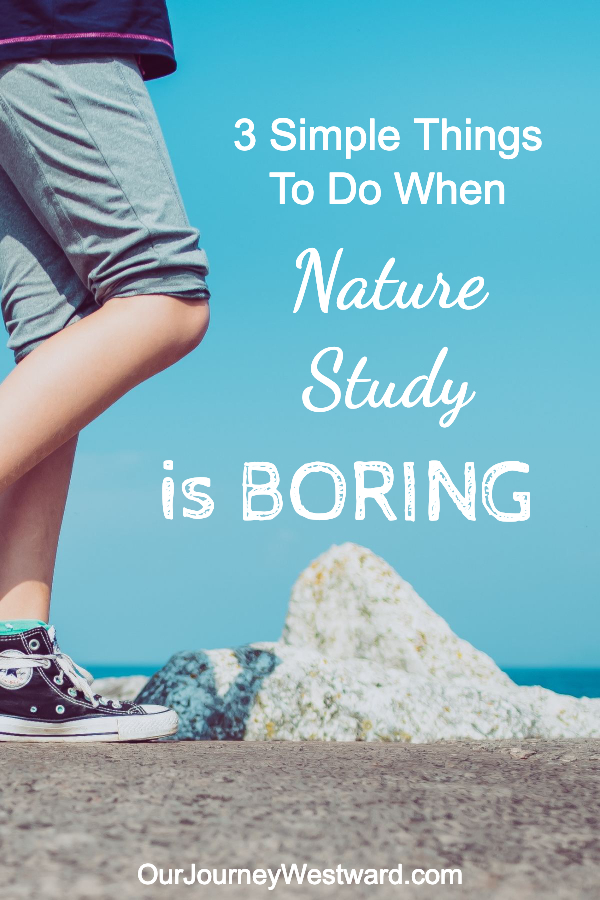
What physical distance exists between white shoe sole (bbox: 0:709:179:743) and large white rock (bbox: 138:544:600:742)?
117cm

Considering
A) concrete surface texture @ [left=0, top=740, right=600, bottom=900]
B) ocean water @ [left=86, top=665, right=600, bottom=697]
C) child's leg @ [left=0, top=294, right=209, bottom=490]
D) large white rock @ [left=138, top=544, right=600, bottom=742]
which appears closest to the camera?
concrete surface texture @ [left=0, top=740, right=600, bottom=900]

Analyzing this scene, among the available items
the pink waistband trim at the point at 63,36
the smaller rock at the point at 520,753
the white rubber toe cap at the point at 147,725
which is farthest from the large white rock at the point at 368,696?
the pink waistband trim at the point at 63,36

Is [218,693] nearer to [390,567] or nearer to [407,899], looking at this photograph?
[390,567]

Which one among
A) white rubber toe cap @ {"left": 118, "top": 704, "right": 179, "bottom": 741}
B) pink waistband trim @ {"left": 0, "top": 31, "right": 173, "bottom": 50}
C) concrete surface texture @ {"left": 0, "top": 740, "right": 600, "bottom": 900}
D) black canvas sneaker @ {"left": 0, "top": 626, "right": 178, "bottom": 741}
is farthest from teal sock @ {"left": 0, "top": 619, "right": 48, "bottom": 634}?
pink waistband trim @ {"left": 0, "top": 31, "right": 173, "bottom": 50}

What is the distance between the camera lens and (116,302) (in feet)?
6.05

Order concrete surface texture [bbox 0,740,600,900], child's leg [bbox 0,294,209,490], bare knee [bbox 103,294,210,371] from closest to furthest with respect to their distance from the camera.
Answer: concrete surface texture [bbox 0,740,600,900] < child's leg [bbox 0,294,209,490] < bare knee [bbox 103,294,210,371]

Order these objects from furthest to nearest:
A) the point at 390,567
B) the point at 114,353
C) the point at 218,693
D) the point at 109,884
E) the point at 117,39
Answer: the point at 390,567 < the point at 218,693 < the point at 117,39 < the point at 114,353 < the point at 109,884

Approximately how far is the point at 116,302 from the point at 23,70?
0.54m

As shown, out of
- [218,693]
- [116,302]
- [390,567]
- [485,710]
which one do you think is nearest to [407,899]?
[116,302]

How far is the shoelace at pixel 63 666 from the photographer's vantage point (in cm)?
196

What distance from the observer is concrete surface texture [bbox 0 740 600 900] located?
0.85 m

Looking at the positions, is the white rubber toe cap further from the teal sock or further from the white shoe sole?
the teal sock

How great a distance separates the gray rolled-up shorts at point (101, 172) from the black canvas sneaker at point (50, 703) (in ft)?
2.72

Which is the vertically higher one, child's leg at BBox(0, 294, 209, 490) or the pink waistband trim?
the pink waistband trim
